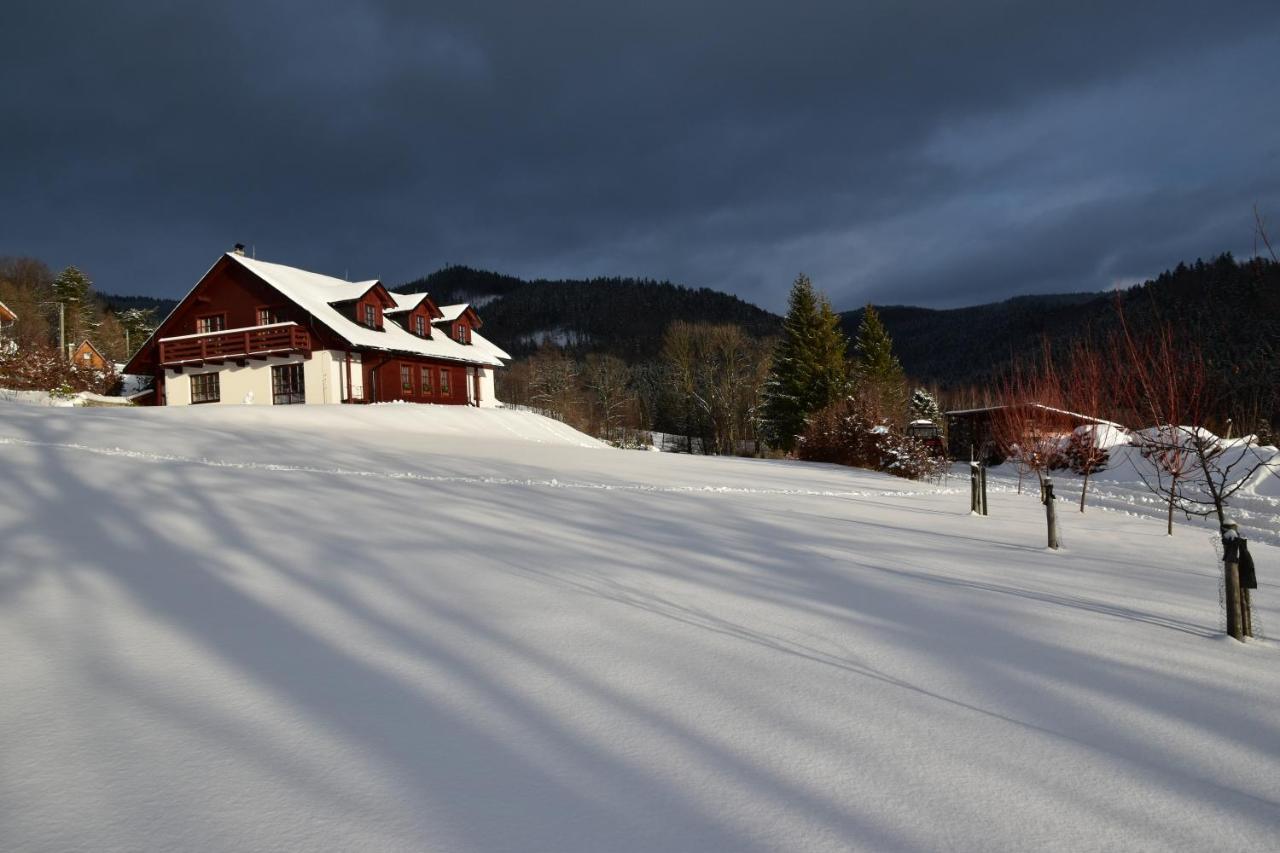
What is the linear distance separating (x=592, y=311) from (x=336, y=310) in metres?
78.3

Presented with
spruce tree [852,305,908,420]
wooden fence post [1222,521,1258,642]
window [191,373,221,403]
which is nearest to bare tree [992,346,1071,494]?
wooden fence post [1222,521,1258,642]

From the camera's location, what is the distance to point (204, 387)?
28594mm

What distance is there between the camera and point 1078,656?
4.05m

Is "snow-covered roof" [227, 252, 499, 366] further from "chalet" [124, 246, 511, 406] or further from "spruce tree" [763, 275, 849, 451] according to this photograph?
"spruce tree" [763, 275, 849, 451]

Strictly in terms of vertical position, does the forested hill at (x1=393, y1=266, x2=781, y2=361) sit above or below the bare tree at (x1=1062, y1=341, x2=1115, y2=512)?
above

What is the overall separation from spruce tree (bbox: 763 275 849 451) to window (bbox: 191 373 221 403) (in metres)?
26.9

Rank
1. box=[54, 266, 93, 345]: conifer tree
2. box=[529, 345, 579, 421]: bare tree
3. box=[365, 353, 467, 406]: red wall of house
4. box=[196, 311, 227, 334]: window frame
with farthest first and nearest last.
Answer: box=[54, 266, 93, 345]: conifer tree
box=[529, 345, 579, 421]: bare tree
box=[365, 353, 467, 406]: red wall of house
box=[196, 311, 227, 334]: window frame

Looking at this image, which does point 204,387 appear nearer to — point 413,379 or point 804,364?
point 413,379

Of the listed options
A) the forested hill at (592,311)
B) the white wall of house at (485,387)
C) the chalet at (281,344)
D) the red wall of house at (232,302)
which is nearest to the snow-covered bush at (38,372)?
the chalet at (281,344)

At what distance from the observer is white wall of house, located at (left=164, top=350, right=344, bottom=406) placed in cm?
2666

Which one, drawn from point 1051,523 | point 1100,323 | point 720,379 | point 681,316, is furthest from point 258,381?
point 1100,323

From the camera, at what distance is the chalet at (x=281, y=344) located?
1046 inches

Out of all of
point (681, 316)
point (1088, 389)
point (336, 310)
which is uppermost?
point (681, 316)

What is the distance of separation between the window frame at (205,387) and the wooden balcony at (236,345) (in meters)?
0.81
